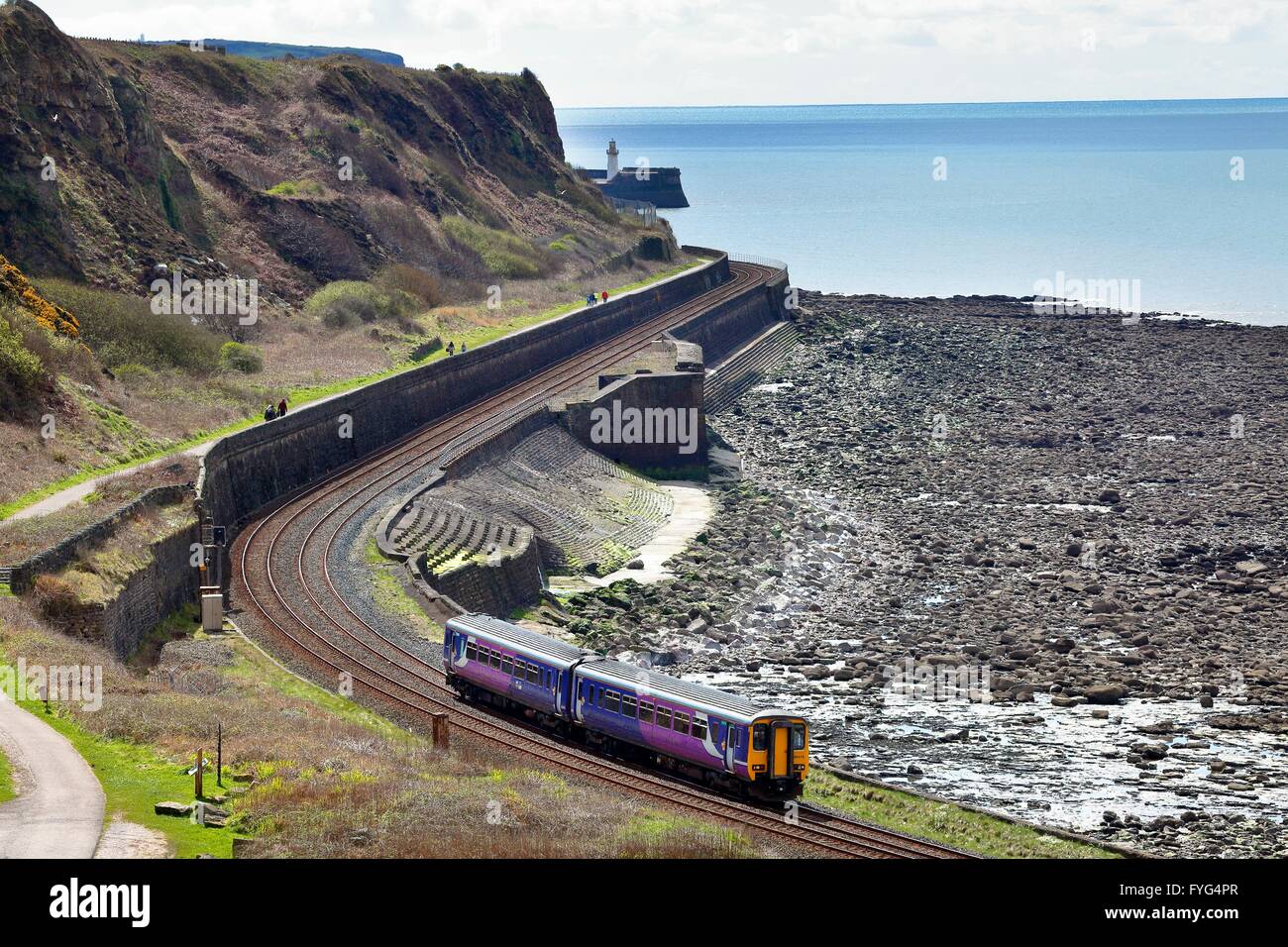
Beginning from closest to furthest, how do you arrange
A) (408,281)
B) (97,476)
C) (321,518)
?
(97,476) < (321,518) < (408,281)

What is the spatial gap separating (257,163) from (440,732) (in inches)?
2664

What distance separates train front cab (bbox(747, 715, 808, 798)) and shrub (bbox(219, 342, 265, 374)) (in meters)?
37.8

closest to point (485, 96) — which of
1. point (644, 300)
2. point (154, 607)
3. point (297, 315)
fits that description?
point (644, 300)

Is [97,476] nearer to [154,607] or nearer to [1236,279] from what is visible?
[154,607]

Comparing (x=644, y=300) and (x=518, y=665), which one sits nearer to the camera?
(x=518, y=665)

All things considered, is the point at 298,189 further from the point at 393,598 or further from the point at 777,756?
the point at 777,756

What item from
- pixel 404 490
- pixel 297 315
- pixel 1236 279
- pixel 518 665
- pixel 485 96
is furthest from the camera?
pixel 1236 279

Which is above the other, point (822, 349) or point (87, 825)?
point (822, 349)

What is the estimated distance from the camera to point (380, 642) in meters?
37.7

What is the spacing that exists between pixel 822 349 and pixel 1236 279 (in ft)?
195

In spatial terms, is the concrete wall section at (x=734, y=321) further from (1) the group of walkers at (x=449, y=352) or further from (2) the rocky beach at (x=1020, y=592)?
(2) the rocky beach at (x=1020, y=592)

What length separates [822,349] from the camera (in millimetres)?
104750

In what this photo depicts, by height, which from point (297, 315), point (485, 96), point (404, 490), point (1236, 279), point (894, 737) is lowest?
point (894, 737)

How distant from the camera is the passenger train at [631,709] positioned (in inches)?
1155
